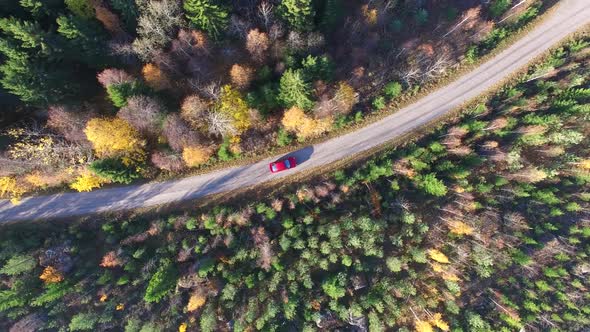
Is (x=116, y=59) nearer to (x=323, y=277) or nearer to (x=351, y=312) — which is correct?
(x=323, y=277)

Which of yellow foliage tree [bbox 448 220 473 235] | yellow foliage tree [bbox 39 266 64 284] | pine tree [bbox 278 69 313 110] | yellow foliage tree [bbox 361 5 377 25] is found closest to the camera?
pine tree [bbox 278 69 313 110]

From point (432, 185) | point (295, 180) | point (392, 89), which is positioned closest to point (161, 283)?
point (295, 180)

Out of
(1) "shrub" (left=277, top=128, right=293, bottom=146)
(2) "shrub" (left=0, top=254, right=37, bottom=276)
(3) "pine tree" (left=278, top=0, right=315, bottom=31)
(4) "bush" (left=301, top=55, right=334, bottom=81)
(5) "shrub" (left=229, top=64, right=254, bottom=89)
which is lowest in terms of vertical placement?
(2) "shrub" (left=0, top=254, right=37, bottom=276)

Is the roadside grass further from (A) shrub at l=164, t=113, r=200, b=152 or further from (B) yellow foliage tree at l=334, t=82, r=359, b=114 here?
(A) shrub at l=164, t=113, r=200, b=152

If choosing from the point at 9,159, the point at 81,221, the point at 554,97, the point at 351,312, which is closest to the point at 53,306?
the point at 81,221

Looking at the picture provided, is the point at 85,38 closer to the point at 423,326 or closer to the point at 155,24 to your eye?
the point at 155,24

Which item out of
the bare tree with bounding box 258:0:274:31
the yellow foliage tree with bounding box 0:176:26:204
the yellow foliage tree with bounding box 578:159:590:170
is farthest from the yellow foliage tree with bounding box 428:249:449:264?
the yellow foliage tree with bounding box 0:176:26:204
